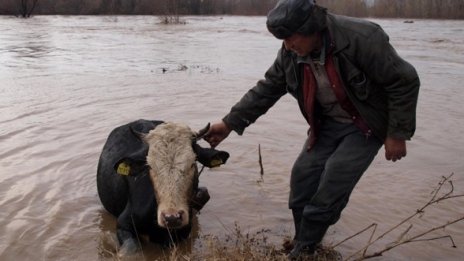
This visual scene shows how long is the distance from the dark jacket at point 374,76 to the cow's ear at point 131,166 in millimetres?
1429

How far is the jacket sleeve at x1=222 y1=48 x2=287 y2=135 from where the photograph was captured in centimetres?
443

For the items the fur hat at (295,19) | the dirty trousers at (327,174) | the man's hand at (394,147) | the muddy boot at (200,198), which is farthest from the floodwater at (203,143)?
the fur hat at (295,19)

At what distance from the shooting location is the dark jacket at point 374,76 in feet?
12.2

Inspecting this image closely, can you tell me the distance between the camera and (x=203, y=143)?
26.7ft

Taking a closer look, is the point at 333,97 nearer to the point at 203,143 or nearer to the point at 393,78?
the point at 393,78

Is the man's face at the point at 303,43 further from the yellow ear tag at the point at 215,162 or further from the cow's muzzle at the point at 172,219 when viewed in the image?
the cow's muzzle at the point at 172,219

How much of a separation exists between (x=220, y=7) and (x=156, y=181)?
6122 cm

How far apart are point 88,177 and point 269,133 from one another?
315 cm

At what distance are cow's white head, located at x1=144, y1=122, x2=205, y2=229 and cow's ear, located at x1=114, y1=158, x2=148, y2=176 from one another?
0.41ft

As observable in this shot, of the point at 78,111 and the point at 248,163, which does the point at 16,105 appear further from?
the point at 248,163

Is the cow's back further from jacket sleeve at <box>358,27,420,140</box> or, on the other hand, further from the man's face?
jacket sleeve at <box>358,27,420,140</box>

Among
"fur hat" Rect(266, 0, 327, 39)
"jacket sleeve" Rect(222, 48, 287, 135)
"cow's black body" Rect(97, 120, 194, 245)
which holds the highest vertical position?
"fur hat" Rect(266, 0, 327, 39)

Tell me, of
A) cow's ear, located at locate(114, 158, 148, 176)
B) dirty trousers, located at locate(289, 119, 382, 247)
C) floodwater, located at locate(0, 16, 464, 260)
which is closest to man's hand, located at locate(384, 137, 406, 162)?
dirty trousers, located at locate(289, 119, 382, 247)

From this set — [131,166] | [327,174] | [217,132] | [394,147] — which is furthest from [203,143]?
[394,147]
